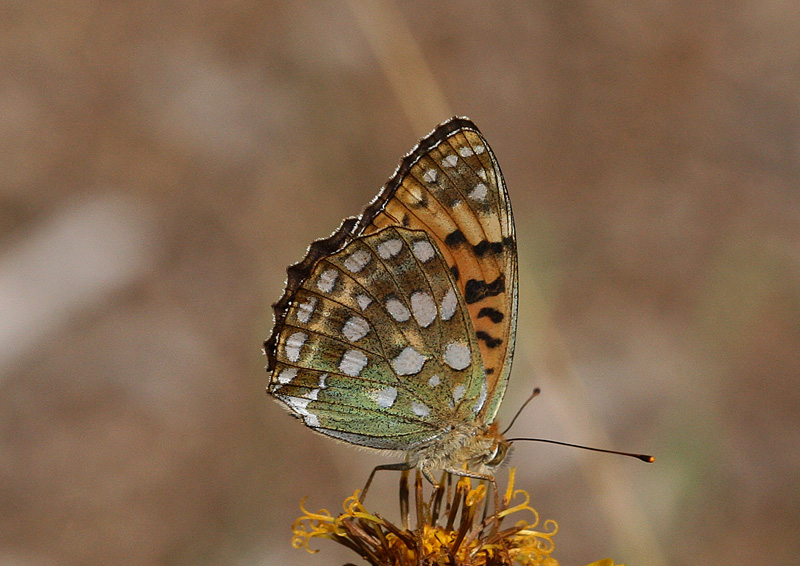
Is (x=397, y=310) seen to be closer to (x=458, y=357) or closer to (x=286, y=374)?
(x=458, y=357)

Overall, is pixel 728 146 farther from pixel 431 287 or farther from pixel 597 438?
pixel 431 287

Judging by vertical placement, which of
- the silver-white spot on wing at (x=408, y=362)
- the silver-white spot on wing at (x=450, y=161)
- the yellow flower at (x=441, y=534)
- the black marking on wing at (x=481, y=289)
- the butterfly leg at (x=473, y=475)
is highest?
the silver-white spot on wing at (x=450, y=161)

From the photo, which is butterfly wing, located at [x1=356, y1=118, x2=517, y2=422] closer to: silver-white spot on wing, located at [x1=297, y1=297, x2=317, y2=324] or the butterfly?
the butterfly

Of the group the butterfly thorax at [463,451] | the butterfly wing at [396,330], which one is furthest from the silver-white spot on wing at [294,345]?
the butterfly thorax at [463,451]

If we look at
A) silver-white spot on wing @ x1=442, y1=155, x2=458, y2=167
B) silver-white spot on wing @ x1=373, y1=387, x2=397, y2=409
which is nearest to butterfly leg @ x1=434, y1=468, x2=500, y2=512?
silver-white spot on wing @ x1=373, y1=387, x2=397, y2=409

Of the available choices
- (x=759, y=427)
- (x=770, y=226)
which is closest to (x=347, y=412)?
(x=759, y=427)

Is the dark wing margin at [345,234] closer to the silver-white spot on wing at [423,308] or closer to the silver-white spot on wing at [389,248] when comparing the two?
the silver-white spot on wing at [389,248]
